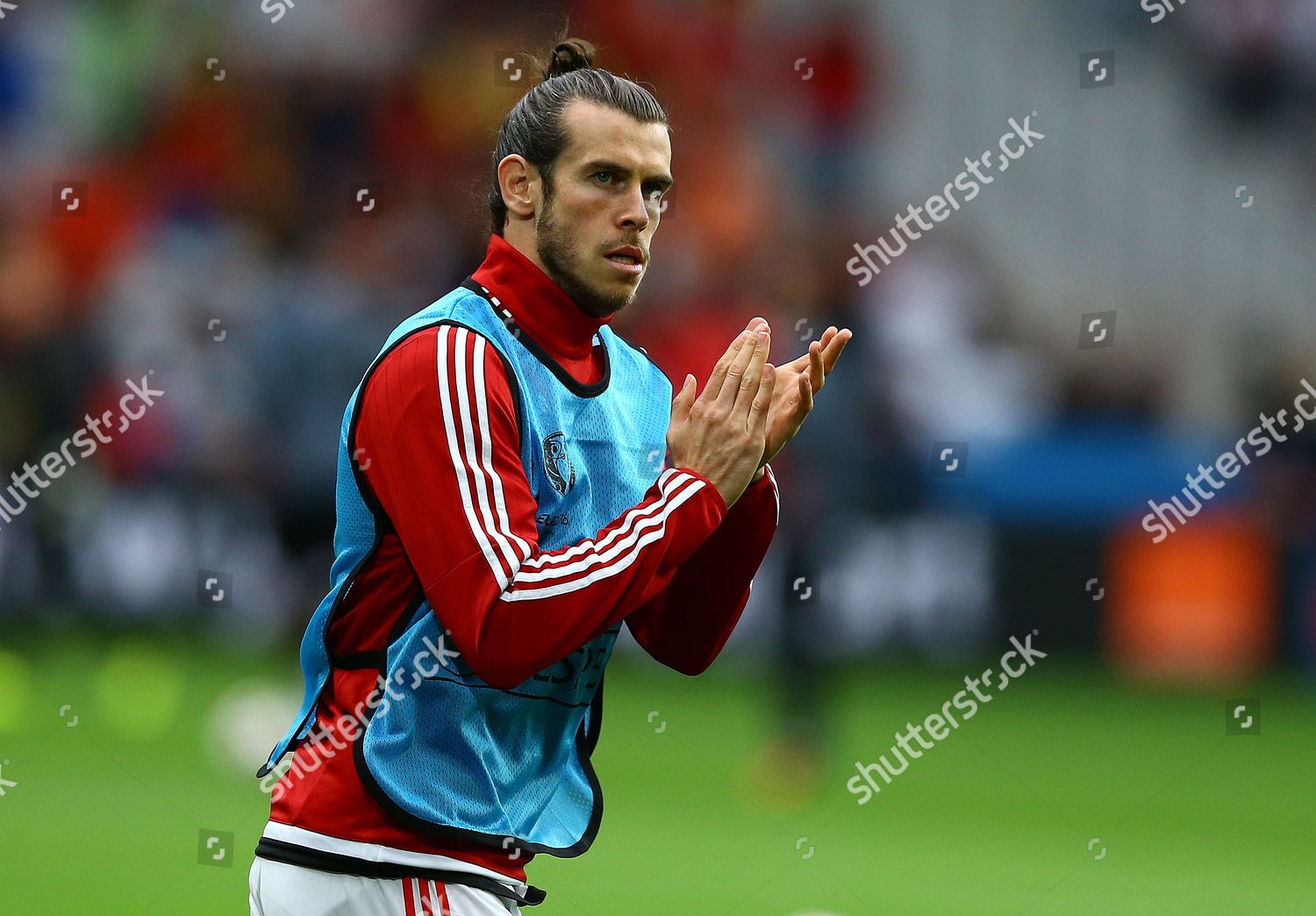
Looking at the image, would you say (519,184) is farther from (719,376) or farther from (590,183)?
(719,376)

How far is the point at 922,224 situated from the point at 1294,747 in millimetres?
4330

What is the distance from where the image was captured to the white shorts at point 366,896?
294 cm

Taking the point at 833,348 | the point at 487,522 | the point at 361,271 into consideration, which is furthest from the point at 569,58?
the point at 361,271

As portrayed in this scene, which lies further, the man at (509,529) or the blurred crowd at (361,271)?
the blurred crowd at (361,271)

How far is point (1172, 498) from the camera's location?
10836 mm

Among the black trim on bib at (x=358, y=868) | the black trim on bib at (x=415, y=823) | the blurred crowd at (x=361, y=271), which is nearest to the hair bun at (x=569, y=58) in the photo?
the black trim on bib at (x=415, y=823)

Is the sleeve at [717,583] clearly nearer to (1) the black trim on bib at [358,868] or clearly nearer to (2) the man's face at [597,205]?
(2) the man's face at [597,205]

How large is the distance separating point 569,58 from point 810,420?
4927 mm

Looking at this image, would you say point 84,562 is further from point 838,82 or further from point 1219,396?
point 1219,396

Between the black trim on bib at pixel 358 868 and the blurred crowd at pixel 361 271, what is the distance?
5896mm

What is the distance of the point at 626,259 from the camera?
10.5ft

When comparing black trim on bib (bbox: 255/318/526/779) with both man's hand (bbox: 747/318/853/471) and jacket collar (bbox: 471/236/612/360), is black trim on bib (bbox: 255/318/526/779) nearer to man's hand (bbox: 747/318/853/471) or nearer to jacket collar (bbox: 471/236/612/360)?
jacket collar (bbox: 471/236/612/360)

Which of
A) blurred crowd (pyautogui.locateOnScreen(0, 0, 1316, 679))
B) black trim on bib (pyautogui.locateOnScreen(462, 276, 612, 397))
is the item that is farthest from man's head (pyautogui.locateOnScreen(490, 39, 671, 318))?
blurred crowd (pyautogui.locateOnScreen(0, 0, 1316, 679))

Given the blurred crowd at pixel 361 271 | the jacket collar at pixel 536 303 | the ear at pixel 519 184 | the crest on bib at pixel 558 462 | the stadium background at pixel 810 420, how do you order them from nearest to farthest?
the crest on bib at pixel 558 462
the jacket collar at pixel 536 303
the ear at pixel 519 184
the stadium background at pixel 810 420
the blurred crowd at pixel 361 271
